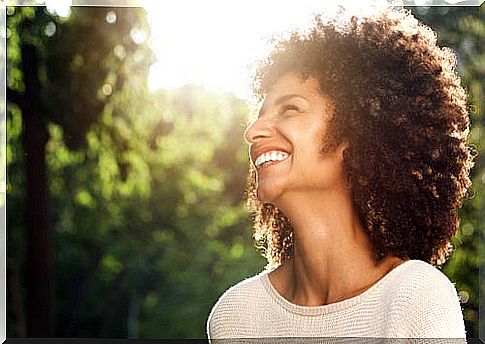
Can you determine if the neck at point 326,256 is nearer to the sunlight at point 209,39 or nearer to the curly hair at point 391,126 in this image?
the curly hair at point 391,126

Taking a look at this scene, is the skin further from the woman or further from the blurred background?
the blurred background

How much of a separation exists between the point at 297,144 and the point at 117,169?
1.43 metres

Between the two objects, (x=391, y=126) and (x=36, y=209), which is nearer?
(x=391, y=126)

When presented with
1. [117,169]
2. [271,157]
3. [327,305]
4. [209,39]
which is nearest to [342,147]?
[271,157]

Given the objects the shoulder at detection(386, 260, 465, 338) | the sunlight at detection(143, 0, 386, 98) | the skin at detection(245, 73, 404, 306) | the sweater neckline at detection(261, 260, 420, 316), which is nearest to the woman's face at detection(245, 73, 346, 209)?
the skin at detection(245, 73, 404, 306)

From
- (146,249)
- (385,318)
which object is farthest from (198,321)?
(385,318)

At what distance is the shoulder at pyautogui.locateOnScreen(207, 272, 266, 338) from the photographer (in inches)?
152

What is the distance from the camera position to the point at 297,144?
13.5ft

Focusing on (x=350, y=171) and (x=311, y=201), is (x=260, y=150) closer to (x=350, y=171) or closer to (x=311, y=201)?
(x=311, y=201)

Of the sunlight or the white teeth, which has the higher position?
the sunlight

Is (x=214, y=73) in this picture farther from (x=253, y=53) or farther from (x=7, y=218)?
(x=7, y=218)

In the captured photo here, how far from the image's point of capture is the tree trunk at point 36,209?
517 cm

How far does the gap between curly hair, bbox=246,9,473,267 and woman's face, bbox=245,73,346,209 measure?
4 cm

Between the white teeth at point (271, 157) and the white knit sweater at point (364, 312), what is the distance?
0.53m
